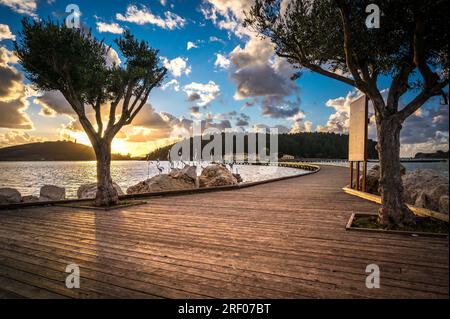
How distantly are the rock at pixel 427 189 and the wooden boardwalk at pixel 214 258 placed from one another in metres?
2.38

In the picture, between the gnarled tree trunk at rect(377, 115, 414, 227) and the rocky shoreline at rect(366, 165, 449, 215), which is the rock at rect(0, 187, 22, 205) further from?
the rocky shoreline at rect(366, 165, 449, 215)

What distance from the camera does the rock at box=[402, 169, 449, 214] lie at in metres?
7.08

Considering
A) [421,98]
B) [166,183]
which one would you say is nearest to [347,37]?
[421,98]

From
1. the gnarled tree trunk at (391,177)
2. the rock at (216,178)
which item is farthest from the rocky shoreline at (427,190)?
the rock at (216,178)

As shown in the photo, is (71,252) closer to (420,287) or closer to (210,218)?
(210,218)

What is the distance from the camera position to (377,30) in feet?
19.9

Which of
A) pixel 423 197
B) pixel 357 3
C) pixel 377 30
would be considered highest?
pixel 357 3

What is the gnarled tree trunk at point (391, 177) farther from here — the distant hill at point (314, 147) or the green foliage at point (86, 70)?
the distant hill at point (314, 147)

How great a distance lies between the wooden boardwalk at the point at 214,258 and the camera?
3.14 metres

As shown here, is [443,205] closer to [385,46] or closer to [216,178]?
[385,46]

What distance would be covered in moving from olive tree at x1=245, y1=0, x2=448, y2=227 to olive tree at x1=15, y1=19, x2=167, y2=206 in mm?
5180

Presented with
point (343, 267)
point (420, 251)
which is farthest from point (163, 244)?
point (420, 251)

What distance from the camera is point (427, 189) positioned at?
7.89m
